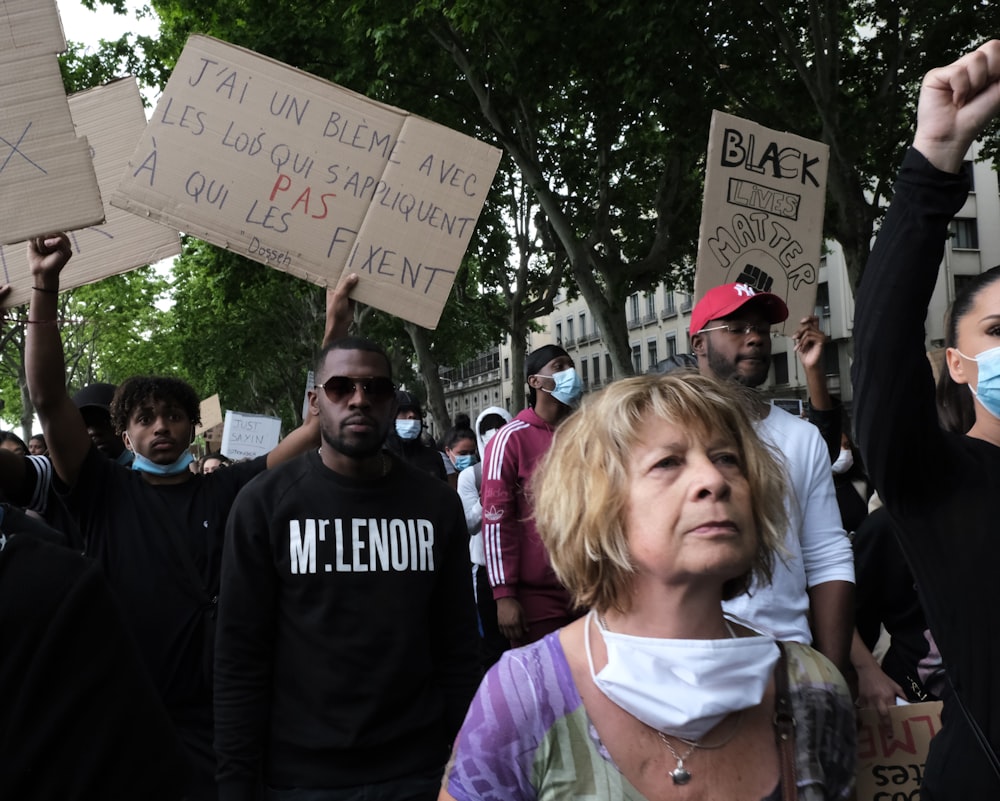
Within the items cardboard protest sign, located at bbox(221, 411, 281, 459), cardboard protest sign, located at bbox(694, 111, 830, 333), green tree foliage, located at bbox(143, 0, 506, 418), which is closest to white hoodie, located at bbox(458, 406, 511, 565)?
cardboard protest sign, located at bbox(694, 111, 830, 333)

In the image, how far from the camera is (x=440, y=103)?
16.1 m

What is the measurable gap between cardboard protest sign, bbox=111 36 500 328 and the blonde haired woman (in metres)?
2.10

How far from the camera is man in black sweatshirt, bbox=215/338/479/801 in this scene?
3004mm

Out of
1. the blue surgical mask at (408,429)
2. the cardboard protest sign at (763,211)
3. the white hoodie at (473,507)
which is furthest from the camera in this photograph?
the blue surgical mask at (408,429)

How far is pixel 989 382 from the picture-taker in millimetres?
2025

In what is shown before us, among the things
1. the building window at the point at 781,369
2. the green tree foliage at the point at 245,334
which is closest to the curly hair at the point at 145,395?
the green tree foliage at the point at 245,334

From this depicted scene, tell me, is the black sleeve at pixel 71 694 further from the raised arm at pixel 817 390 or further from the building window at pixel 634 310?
the building window at pixel 634 310

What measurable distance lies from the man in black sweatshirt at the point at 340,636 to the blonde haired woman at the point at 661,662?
4.39ft

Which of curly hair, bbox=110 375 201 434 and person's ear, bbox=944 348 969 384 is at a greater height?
person's ear, bbox=944 348 969 384

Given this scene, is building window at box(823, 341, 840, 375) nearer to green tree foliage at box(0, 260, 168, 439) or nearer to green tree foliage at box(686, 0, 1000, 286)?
green tree foliage at box(0, 260, 168, 439)

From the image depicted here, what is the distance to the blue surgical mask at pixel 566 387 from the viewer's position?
5203mm

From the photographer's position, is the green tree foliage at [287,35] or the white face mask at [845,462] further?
the green tree foliage at [287,35]

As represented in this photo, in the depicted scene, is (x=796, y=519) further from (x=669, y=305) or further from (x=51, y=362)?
(x=669, y=305)

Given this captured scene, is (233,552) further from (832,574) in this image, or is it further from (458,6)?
(458,6)
